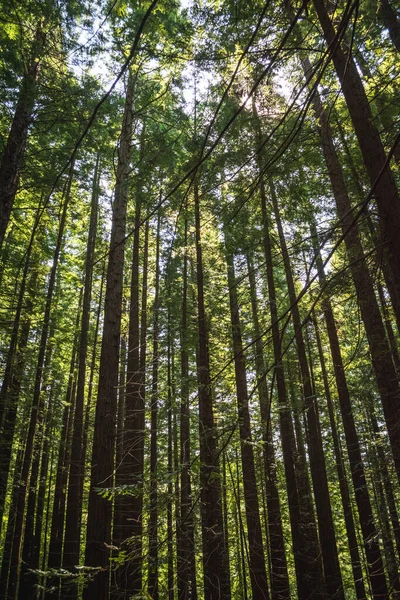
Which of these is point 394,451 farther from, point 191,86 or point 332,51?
point 191,86

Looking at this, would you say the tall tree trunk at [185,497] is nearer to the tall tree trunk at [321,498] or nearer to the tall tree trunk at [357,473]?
the tall tree trunk at [321,498]

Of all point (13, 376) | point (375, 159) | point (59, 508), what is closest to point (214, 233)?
point (13, 376)

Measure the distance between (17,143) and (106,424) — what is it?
217 inches

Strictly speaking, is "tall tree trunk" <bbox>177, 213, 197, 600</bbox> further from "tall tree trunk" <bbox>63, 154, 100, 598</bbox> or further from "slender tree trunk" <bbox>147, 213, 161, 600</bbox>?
"tall tree trunk" <bbox>63, 154, 100, 598</bbox>

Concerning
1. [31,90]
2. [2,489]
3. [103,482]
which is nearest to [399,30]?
[31,90]

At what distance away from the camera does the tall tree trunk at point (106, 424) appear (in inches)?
224

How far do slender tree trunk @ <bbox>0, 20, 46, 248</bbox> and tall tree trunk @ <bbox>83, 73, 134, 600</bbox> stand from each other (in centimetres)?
185

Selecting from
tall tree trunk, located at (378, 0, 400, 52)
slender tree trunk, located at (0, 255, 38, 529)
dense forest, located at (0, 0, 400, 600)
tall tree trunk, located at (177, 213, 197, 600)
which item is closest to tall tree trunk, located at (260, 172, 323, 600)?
dense forest, located at (0, 0, 400, 600)

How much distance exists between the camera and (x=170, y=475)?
4.30m

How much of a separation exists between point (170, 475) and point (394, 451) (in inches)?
104

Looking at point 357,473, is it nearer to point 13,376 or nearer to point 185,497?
point 185,497

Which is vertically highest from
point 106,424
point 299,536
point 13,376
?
point 13,376

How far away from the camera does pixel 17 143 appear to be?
24.3 feet

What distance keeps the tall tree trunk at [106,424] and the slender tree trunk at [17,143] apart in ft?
6.06
